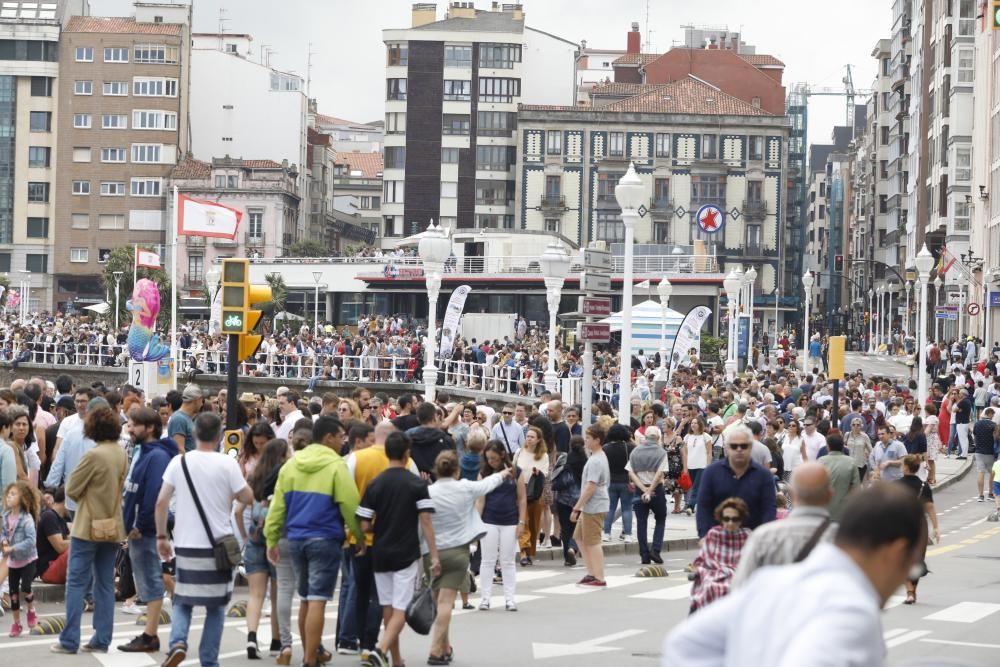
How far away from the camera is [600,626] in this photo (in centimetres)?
1374

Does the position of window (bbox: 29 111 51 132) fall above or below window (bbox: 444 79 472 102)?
below

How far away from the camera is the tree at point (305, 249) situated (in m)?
106

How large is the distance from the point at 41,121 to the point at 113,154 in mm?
4957

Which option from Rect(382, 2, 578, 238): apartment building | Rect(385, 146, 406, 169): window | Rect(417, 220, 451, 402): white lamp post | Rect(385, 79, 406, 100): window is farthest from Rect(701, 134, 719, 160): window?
Rect(417, 220, 451, 402): white lamp post

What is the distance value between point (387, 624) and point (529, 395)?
108 ft

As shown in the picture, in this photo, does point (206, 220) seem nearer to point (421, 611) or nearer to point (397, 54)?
point (421, 611)

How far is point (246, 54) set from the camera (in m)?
122

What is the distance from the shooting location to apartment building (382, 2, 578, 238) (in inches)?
4104

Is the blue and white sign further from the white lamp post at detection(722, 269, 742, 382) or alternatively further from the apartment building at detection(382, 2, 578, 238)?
the apartment building at detection(382, 2, 578, 238)

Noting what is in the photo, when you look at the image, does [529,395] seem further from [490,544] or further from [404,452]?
[404,452]

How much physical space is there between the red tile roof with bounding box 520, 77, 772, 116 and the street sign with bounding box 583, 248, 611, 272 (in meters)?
80.1

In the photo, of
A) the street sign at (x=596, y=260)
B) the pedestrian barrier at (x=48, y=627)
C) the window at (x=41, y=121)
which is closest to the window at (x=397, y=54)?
the window at (x=41, y=121)

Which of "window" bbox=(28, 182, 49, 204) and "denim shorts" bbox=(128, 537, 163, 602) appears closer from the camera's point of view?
"denim shorts" bbox=(128, 537, 163, 602)

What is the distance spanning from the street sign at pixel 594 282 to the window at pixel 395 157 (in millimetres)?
84092
